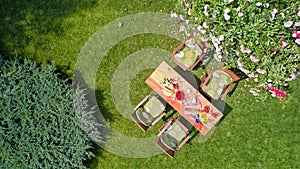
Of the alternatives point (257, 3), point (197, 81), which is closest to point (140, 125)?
point (197, 81)

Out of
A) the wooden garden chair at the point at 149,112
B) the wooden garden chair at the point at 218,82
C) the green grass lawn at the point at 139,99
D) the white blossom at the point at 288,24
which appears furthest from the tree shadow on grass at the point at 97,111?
the white blossom at the point at 288,24

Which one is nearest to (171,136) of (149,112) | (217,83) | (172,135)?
(172,135)

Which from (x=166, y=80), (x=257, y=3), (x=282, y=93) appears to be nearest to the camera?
(x=257, y=3)

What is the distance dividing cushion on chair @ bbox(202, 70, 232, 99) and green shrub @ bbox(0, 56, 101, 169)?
2.19m

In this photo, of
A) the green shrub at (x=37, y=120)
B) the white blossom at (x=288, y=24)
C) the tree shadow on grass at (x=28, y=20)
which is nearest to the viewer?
the white blossom at (x=288, y=24)

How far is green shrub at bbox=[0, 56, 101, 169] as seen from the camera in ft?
23.9

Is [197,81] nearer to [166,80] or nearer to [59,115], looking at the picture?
[166,80]

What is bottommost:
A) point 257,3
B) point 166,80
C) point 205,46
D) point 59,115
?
point 59,115

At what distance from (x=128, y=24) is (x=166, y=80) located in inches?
52.0

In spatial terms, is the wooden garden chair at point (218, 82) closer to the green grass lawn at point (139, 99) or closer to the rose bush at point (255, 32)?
the green grass lawn at point (139, 99)

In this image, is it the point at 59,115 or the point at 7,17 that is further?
the point at 7,17

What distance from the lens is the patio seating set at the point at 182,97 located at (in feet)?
24.9

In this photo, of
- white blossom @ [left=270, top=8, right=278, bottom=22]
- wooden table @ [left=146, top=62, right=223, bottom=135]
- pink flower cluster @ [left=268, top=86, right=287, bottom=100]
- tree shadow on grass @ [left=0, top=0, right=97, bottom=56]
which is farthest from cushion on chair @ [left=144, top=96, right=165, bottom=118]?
white blossom @ [left=270, top=8, right=278, bottom=22]

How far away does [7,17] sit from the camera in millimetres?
7938
